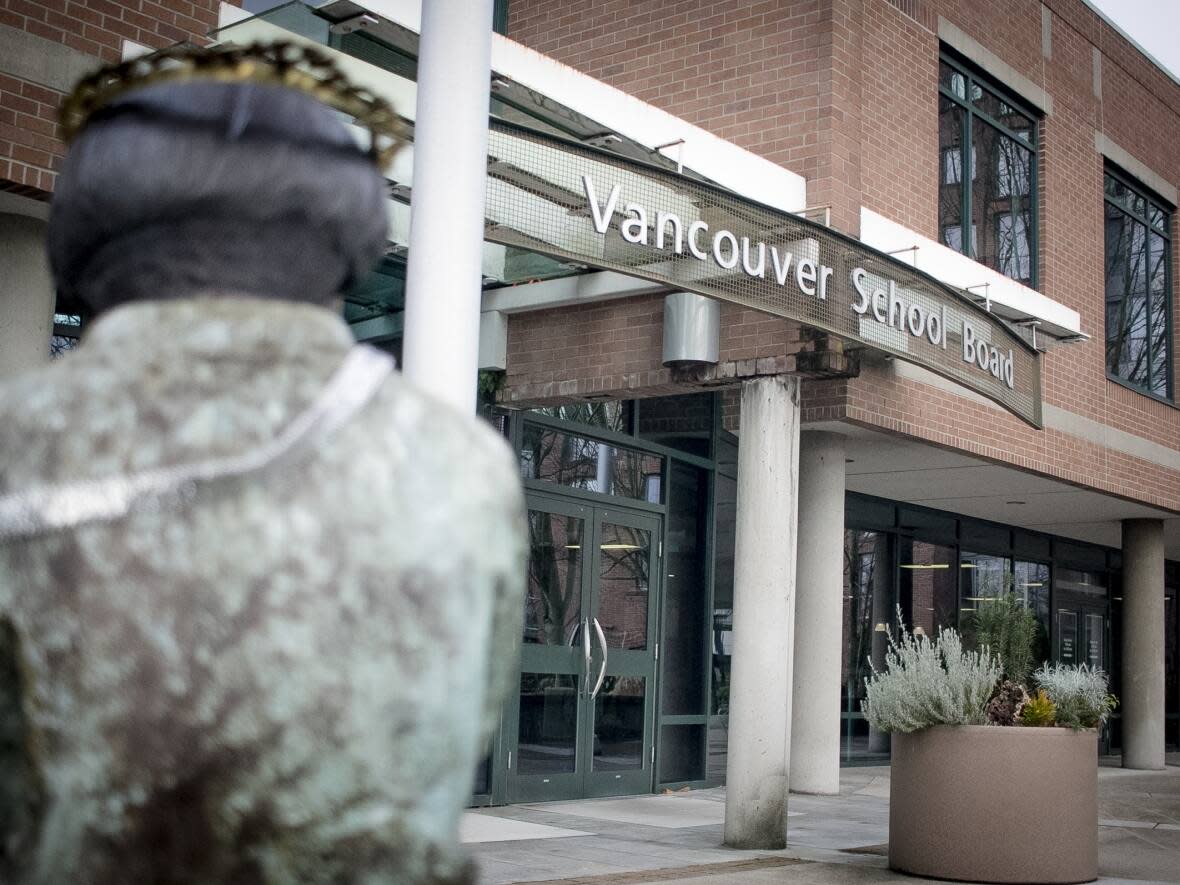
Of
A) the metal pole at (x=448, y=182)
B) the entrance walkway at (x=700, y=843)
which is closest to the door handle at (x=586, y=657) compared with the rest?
the entrance walkway at (x=700, y=843)

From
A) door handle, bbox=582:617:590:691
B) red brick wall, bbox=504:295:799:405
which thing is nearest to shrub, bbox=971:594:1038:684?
door handle, bbox=582:617:590:691

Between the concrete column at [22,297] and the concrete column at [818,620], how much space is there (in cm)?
765

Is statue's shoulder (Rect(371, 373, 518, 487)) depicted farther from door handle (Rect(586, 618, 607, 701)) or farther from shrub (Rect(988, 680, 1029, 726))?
door handle (Rect(586, 618, 607, 701))

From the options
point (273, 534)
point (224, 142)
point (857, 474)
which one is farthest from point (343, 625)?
point (857, 474)

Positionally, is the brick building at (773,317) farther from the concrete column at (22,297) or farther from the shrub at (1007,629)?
the shrub at (1007,629)

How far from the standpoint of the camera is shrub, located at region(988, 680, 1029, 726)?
7953 millimetres

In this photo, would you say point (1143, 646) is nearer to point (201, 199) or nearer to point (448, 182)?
point (448, 182)

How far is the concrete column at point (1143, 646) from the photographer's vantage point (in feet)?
56.7

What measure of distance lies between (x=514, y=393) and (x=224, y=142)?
9.18m

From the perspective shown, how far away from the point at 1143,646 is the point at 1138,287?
4378 millimetres

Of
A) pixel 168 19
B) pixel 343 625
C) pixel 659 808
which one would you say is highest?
pixel 168 19

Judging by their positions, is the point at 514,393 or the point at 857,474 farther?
the point at 857,474

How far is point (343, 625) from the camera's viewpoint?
0.92m

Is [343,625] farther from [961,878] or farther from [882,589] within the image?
[882,589]
